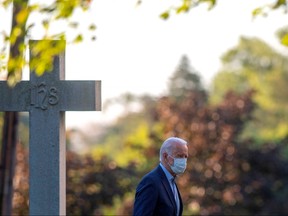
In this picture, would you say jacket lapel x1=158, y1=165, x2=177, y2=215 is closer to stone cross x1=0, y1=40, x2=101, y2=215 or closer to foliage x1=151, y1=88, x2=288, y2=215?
stone cross x1=0, y1=40, x2=101, y2=215

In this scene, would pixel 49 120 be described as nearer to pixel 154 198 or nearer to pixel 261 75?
pixel 154 198

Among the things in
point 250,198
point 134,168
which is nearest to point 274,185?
point 250,198

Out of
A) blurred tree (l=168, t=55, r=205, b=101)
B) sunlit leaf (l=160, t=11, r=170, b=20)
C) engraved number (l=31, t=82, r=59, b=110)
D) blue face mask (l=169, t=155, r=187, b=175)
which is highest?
blurred tree (l=168, t=55, r=205, b=101)

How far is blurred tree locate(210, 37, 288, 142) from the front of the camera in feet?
310

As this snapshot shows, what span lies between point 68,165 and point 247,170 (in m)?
7.53

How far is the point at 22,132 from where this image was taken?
58969 mm

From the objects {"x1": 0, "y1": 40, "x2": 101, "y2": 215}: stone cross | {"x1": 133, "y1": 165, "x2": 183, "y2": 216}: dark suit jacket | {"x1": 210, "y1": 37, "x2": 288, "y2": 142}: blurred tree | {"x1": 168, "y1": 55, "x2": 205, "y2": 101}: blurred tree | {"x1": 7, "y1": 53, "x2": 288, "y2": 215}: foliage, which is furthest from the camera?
{"x1": 210, "y1": 37, "x2": 288, "y2": 142}: blurred tree

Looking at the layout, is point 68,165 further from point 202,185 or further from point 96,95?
point 96,95

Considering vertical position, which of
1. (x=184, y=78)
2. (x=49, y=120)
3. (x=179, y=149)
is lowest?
(x=179, y=149)

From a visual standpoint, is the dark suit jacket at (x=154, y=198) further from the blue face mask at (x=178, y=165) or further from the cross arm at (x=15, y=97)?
the cross arm at (x=15, y=97)

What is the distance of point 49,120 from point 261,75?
86623 millimetres

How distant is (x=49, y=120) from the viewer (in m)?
12.6

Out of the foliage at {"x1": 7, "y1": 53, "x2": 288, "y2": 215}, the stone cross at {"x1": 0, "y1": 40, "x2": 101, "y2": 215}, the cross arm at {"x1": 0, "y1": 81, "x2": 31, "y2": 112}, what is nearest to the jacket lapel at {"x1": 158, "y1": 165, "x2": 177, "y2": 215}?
the stone cross at {"x1": 0, "y1": 40, "x2": 101, "y2": 215}

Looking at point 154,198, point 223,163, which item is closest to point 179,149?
point 154,198
